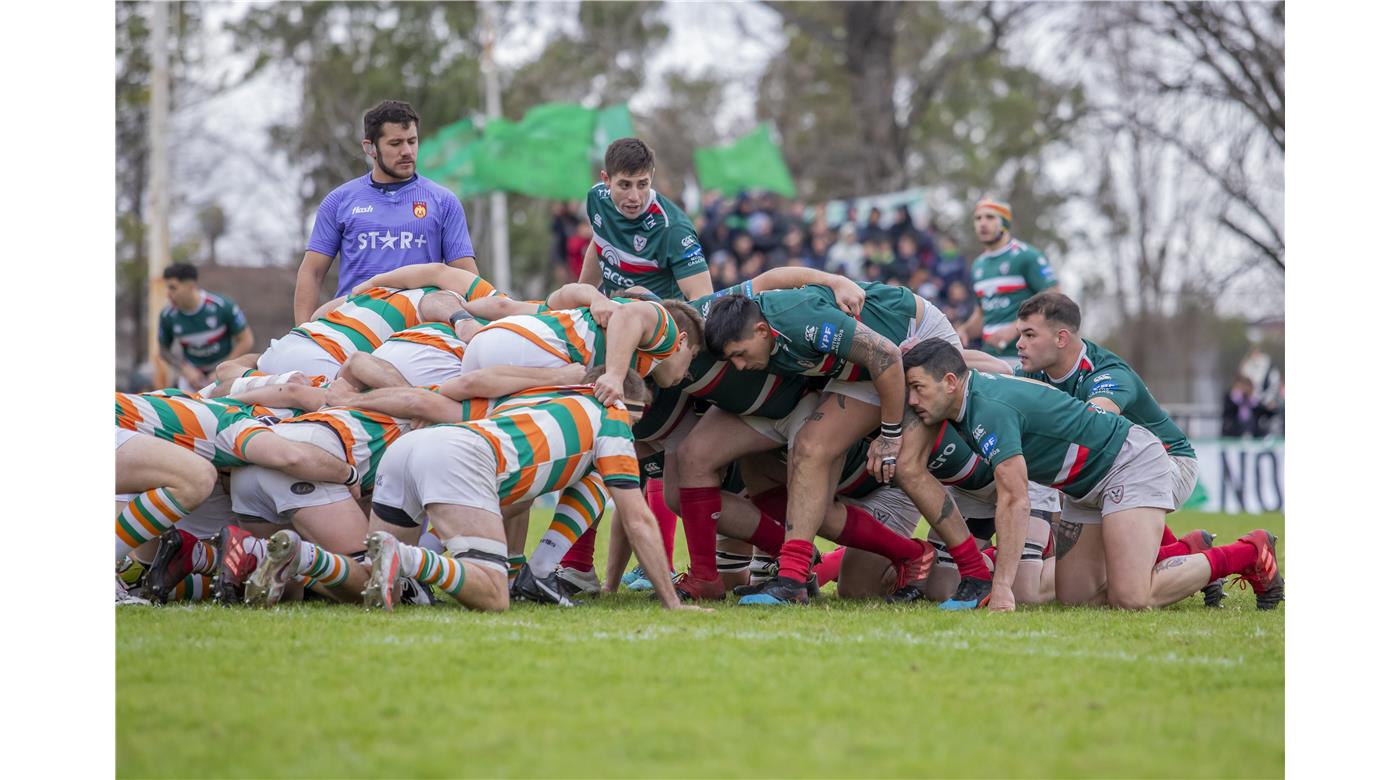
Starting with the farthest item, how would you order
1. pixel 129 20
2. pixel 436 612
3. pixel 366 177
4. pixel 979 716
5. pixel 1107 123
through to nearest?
pixel 129 20 → pixel 1107 123 → pixel 366 177 → pixel 436 612 → pixel 979 716

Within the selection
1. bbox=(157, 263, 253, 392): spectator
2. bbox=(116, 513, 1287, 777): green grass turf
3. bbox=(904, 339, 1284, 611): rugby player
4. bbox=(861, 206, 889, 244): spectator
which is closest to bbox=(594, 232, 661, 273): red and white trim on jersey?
bbox=(904, 339, 1284, 611): rugby player

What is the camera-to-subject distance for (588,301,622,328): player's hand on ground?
20.5 feet

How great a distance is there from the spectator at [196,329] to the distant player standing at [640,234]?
263 inches

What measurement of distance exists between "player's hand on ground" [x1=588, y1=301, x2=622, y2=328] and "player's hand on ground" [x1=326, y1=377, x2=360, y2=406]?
1.17 metres

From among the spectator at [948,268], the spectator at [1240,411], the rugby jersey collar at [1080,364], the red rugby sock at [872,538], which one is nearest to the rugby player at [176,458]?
the red rugby sock at [872,538]

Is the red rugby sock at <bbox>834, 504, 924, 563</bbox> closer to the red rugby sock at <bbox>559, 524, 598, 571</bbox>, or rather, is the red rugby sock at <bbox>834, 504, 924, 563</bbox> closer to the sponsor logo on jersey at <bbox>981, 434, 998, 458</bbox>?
the sponsor logo on jersey at <bbox>981, 434, 998, 458</bbox>

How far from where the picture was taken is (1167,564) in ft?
22.1

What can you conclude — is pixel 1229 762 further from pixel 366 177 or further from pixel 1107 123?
pixel 1107 123

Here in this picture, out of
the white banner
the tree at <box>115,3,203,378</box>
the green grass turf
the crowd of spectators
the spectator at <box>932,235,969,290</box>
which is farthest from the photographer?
the tree at <box>115,3,203,378</box>

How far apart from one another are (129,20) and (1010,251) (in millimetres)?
23028

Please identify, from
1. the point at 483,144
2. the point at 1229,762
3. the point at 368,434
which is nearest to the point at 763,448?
the point at 368,434

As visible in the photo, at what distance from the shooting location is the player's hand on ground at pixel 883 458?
6.49 meters

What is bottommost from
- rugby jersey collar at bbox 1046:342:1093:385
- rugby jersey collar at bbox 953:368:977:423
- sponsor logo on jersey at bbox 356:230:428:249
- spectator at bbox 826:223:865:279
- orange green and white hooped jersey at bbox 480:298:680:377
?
rugby jersey collar at bbox 953:368:977:423

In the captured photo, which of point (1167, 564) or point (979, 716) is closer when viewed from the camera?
point (979, 716)
